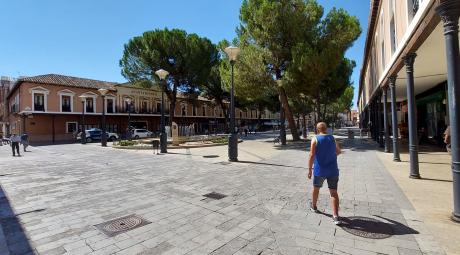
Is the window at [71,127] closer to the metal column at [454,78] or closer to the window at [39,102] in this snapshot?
the window at [39,102]

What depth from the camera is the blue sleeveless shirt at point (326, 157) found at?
456cm

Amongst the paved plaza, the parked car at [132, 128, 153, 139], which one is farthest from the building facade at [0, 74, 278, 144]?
the paved plaza

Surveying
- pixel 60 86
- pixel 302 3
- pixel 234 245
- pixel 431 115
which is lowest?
pixel 234 245

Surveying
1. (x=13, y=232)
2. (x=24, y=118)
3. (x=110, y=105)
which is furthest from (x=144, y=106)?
(x=13, y=232)

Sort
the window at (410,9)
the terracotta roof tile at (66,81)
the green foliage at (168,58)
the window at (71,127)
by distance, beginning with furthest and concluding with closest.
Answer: the window at (71,127)
the terracotta roof tile at (66,81)
the green foliage at (168,58)
the window at (410,9)

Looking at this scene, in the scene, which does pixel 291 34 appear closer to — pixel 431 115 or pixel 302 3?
pixel 302 3

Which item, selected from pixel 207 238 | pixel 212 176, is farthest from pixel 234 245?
pixel 212 176

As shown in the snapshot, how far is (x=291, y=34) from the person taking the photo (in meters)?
19.0

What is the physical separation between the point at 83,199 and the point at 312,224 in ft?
15.6

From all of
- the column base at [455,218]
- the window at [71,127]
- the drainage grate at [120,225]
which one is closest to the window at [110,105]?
the window at [71,127]

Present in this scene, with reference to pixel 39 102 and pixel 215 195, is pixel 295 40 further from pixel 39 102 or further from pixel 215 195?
pixel 39 102

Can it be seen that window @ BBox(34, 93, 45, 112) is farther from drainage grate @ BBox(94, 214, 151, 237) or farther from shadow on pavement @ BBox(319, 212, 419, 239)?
shadow on pavement @ BBox(319, 212, 419, 239)

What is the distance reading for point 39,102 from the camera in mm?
34000

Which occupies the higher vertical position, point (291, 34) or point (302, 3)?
point (302, 3)
